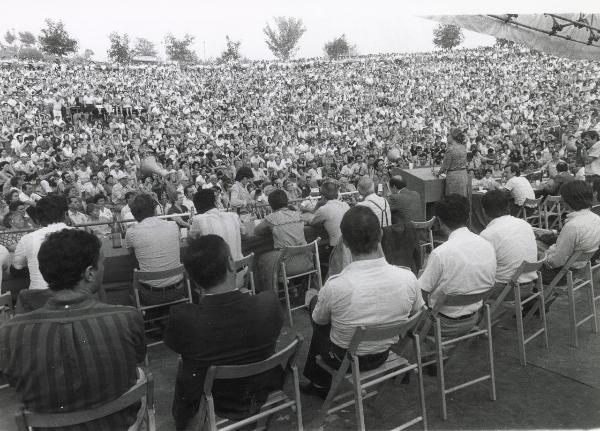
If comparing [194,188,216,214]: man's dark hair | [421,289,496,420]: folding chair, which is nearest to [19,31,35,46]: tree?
[194,188,216,214]: man's dark hair

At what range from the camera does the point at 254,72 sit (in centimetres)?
3023

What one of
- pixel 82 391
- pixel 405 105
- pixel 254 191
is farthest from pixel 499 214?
pixel 405 105

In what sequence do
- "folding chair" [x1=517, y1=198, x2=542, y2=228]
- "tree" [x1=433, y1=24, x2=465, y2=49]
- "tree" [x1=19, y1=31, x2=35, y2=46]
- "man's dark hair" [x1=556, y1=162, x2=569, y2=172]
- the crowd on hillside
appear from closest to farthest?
"tree" [x1=19, y1=31, x2=35, y2=46]
"folding chair" [x1=517, y1=198, x2=542, y2=228]
"man's dark hair" [x1=556, y1=162, x2=569, y2=172]
the crowd on hillside
"tree" [x1=433, y1=24, x2=465, y2=49]

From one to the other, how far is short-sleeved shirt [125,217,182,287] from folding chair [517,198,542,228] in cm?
482

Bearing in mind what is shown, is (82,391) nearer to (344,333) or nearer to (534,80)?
(344,333)

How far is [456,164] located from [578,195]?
231 cm

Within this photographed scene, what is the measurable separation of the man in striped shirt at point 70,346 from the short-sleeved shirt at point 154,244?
71.4 inches

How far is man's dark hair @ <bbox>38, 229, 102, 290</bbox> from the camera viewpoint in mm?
1956

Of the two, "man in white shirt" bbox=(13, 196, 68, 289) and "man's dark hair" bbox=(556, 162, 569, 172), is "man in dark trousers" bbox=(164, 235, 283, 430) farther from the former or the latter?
"man's dark hair" bbox=(556, 162, 569, 172)

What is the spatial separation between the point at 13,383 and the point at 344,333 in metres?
1.44

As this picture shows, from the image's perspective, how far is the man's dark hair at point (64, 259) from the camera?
6.42ft

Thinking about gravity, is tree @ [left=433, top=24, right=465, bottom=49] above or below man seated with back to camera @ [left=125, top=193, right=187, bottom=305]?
above

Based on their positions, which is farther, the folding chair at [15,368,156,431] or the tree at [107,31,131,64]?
the tree at [107,31,131,64]

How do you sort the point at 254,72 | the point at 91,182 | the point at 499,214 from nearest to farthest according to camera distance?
the point at 499,214 → the point at 91,182 → the point at 254,72
